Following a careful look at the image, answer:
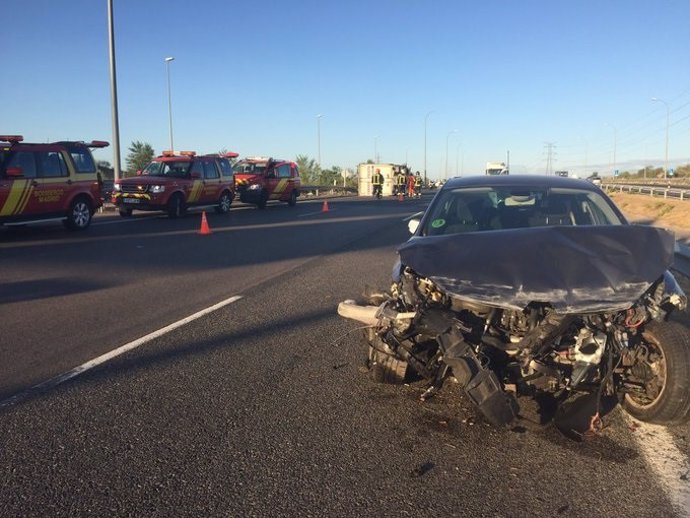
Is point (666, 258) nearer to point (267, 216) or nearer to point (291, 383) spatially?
point (291, 383)

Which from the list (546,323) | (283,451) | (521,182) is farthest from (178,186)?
(546,323)

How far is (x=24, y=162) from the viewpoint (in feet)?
49.9

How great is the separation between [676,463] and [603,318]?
3.00 feet

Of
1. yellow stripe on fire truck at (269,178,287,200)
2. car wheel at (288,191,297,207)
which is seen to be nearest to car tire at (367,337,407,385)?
yellow stripe on fire truck at (269,178,287,200)

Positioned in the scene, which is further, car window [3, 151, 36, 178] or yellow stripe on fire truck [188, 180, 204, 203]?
yellow stripe on fire truck [188, 180, 204, 203]

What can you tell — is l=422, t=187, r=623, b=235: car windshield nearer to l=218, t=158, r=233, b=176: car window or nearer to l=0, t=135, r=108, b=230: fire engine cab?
l=0, t=135, r=108, b=230: fire engine cab

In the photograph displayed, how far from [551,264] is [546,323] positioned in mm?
418

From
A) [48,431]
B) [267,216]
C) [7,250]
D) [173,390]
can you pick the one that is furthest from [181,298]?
[267,216]

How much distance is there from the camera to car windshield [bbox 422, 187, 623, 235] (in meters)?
5.93

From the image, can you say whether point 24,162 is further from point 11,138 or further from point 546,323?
point 546,323

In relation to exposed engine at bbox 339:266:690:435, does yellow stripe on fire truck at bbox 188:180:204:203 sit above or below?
above

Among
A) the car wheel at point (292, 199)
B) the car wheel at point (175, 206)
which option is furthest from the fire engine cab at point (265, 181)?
the car wheel at point (175, 206)

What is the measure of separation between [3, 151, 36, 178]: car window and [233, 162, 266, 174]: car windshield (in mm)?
14860

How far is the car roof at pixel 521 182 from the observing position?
6.32 metres
